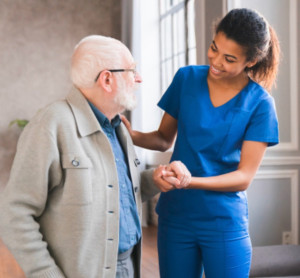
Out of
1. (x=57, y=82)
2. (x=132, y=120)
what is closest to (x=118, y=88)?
(x=132, y=120)

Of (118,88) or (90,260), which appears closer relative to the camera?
(90,260)

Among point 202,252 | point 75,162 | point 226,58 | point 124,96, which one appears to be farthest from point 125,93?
point 202,252

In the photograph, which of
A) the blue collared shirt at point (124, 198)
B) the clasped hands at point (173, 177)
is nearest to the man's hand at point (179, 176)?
the clasped hands at point (173, 177)

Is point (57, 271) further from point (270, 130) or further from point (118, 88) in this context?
point (270, 130)

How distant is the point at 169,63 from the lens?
558cm

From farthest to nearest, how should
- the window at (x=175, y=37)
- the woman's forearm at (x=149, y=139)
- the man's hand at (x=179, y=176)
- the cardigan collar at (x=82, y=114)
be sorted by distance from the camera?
the window at (x=175, y=37) → the woman's forearm at (x=149, y=139) → the man's hand at (x=179, y=176) → the cardigan collar at (x=82, y=114)

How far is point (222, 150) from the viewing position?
162cm

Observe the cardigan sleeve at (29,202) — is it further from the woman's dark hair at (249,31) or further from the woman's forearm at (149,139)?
the woman's dark hair at (249,31)

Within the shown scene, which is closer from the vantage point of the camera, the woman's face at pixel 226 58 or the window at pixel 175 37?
the woman's face at pixel 226 58

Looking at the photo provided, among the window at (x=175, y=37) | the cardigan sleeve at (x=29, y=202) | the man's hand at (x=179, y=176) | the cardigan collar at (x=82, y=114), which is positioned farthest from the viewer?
the window at (x=175, y=37)

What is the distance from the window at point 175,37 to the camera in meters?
5.08

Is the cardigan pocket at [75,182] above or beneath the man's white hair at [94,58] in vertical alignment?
beneath

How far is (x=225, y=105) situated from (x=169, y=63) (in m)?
4.00

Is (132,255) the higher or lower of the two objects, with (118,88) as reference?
lower
